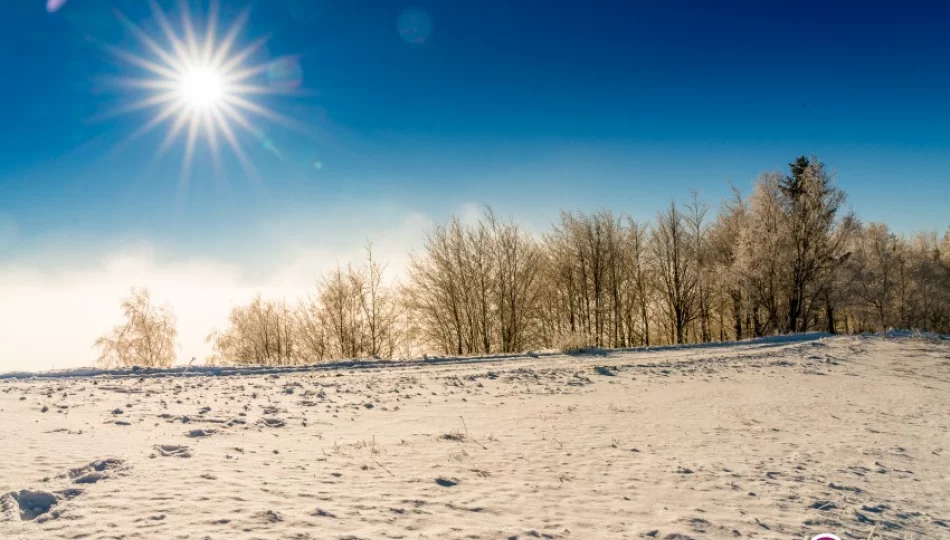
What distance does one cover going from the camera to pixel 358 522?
4688 mm

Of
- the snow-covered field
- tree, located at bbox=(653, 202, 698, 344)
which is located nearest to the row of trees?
tree, located at bbox=(653, 202, 698, 344)

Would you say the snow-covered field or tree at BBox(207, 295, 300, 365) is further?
tree at BBox(207, 295, 300, 365)

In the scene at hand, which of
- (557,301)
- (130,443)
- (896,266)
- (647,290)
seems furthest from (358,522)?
(896,266)

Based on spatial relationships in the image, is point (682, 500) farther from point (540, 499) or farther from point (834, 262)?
point (834, 262)

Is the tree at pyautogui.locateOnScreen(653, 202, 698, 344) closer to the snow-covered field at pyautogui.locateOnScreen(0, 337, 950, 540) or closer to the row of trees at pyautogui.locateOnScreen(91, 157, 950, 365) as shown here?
the row of trees at pyautogui.locateOnScreen(91, 157, 950, 365)

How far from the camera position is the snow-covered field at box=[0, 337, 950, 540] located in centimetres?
477

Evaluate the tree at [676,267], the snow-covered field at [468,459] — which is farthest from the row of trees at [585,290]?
the snow-covered field at [468,459]

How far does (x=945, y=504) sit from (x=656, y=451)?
3355 millimetres

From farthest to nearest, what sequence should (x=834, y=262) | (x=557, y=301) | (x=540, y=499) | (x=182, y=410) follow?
(x=557, y=301), (x=834, y=262), (x=182, y=410), (x=540, y=499)

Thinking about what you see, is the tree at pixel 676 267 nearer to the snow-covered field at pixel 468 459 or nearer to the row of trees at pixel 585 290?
the row of trees at pixel 585 290

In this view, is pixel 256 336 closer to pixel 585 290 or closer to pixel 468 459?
pixel 585 290

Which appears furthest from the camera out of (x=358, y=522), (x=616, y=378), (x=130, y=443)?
(x=616, y=378)

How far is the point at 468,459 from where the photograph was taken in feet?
23.2

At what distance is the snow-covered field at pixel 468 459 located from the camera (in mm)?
4770
